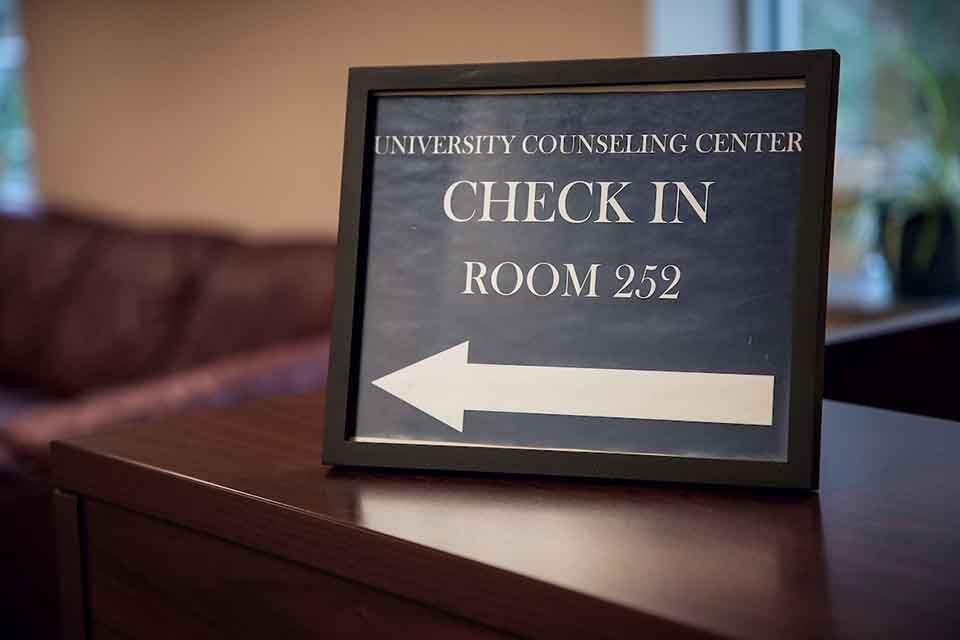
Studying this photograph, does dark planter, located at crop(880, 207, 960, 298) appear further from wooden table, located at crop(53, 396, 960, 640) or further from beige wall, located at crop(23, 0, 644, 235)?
wooden table, located at crop(53, 396, 960, 640)

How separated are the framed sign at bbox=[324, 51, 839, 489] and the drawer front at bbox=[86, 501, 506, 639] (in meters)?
0.09

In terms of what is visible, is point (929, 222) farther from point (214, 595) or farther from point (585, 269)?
point (214, 595)

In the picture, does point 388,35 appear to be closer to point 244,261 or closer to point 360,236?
point 244,261

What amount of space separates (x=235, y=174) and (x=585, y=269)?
2.59m

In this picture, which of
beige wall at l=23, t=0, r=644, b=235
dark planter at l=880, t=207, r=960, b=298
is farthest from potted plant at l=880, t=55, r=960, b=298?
beige wall at l=23, t=0, r=644, b=235

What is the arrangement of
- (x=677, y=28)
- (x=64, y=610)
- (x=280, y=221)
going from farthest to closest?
1. (x=280, y=221)
2. (x=677, y=28)
3. (x=64, y=610)

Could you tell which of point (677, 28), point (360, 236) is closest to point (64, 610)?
point (360, 236)

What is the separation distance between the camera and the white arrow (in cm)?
62

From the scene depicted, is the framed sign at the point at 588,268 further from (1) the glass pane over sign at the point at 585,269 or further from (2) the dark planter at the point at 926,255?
(2) the dark planter at the point at 926,255

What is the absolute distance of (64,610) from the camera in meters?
0.82

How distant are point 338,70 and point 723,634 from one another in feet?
8.11

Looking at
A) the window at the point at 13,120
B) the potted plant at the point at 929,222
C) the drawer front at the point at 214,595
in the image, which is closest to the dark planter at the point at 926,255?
the potted plant at the point at 929,222

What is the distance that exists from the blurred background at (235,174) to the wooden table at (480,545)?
1226mm

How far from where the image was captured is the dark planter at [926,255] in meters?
2.14
